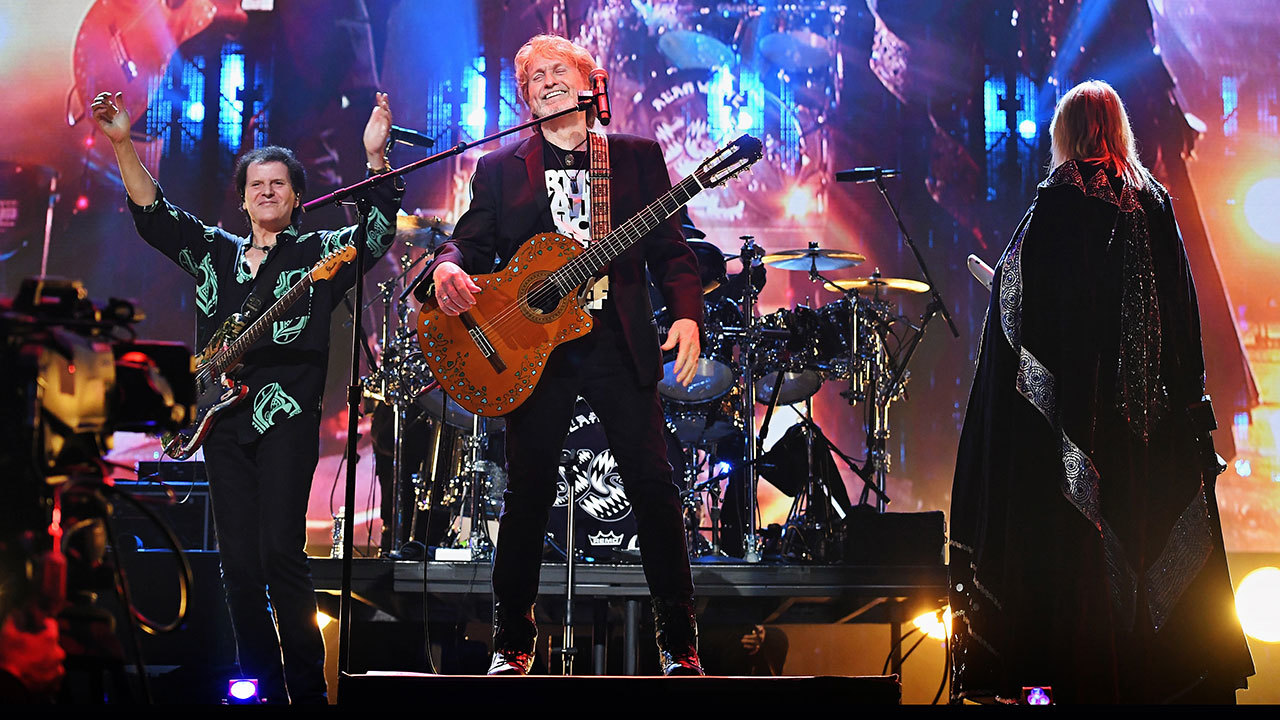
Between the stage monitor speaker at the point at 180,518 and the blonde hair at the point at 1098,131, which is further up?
the blonde hair at the point at 1098,131

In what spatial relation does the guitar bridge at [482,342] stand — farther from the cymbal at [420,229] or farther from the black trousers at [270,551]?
Answer: the cymbal at [420,229]

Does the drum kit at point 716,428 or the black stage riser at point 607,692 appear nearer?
the black stage riser at point 607,692

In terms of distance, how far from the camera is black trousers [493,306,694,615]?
10.8ft

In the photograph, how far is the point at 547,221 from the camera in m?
3.62

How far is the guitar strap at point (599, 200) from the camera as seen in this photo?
3.50m

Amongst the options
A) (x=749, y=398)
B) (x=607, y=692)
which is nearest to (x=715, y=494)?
(x=749, y=398)

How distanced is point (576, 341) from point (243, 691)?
1832 mm

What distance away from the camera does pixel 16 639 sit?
163 centimetres

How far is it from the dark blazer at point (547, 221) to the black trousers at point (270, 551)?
81 centimetres

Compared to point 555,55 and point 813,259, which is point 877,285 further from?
point 555,55

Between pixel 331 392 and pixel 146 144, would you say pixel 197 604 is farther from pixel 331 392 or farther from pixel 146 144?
pixel 146 144

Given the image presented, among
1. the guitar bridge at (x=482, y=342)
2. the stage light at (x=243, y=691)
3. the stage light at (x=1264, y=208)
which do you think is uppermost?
the stage light at (x=1264, y=208)

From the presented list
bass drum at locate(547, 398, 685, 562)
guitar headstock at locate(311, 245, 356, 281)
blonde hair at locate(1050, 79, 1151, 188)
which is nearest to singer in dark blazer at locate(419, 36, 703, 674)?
guitar headstock at locate(311, 245, 356, 281)

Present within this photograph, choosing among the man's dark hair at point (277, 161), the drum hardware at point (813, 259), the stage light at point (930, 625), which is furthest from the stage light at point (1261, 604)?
the man's dark hair at point (277, 161)
